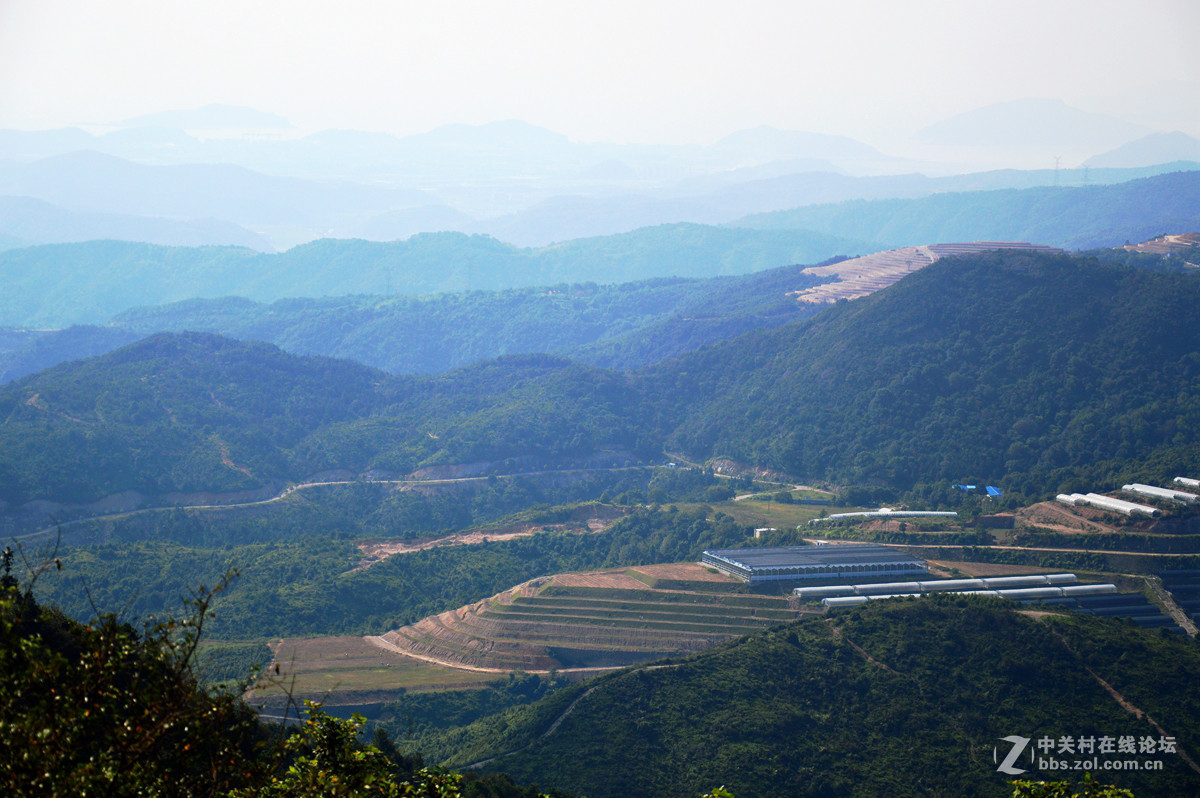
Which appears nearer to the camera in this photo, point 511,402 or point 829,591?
point 829,591

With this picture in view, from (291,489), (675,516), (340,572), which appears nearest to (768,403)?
(675,516)

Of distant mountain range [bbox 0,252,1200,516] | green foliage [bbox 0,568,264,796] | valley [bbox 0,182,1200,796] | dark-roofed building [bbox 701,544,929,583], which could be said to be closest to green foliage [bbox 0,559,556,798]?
green foliage [bbox 0,568,264,796]

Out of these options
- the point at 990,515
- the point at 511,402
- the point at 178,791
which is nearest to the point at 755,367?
the point at 511,402

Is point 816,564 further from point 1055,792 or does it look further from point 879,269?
point 879,269

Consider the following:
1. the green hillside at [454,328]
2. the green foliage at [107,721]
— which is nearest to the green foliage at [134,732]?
the green foliage at [107,721]

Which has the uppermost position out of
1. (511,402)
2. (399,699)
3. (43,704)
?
(43,704)

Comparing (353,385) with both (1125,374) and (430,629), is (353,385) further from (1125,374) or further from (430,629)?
(1125,374)
